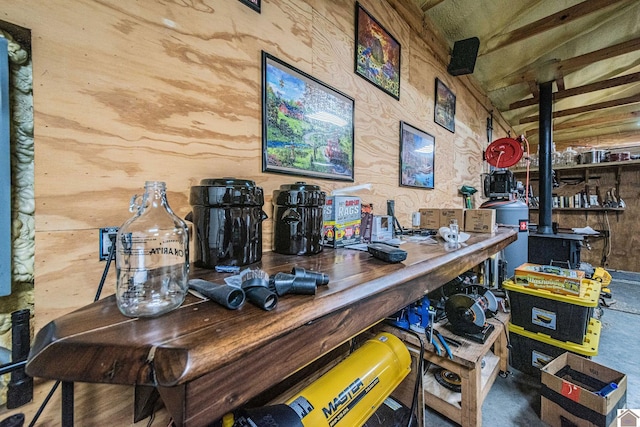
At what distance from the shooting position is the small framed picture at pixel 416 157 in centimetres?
190

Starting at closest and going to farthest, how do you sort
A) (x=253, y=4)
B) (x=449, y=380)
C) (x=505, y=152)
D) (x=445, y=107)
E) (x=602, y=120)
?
(x=253, y=4), (x=449, y=380), (x=445, y=107), (x=505, y=152), (x=602, y=120)

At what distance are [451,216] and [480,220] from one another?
0.19 m

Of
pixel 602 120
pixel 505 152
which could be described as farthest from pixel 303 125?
pixel 602 120

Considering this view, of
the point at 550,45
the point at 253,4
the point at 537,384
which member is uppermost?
the point at 550,45

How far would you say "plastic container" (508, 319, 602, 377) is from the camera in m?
1.48

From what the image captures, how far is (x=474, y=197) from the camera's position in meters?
3.33

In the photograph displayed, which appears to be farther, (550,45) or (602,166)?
(602,166)

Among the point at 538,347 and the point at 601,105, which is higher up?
the point at 601,105

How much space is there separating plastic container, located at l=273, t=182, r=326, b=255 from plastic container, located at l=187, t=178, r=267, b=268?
16cm

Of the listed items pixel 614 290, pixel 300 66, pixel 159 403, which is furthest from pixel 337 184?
pixel 614 290

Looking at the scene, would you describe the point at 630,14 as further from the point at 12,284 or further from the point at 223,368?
the point at 12,284

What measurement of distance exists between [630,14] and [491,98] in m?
1.39

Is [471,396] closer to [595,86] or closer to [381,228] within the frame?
[381,228]

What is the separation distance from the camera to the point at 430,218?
1.96 m
